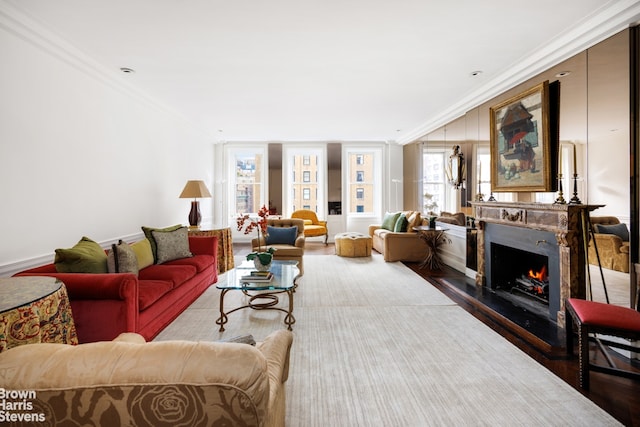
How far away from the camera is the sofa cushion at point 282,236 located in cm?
548

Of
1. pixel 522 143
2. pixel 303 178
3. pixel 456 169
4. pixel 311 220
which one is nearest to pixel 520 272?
pixel 522 143

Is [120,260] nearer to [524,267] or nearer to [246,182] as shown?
[524,267]

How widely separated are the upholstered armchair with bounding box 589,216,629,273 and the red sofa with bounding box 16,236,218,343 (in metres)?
3.82

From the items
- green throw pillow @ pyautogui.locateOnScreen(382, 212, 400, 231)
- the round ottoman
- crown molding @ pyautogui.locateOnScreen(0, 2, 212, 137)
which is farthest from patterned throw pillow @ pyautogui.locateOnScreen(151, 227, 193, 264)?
green throw pillow @ pyautogui.locateOnScreen(382, 212, 400, 231)

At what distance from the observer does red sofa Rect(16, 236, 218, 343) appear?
2277 millimetres

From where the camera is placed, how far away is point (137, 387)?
756 millimetres

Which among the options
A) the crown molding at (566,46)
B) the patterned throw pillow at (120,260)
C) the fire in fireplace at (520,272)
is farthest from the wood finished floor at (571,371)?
the patterned throw pillow at (120,260)

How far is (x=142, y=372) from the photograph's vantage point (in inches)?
30.2

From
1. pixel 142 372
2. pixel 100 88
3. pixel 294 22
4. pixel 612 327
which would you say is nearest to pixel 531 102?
pixel 612 327

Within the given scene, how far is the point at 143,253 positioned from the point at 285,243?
2333mm

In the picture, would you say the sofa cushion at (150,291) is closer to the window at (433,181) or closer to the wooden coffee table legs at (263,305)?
the wooden coffee table legs at (263,305)

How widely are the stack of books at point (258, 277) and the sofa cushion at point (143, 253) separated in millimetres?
1214

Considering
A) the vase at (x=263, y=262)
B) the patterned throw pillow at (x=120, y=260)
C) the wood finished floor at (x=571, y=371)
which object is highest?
the patterned throw pillow at (x=120, y=260)

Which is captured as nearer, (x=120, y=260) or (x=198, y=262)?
(x=120, y=260)
